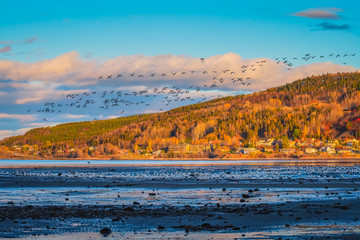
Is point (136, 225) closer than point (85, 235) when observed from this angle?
No

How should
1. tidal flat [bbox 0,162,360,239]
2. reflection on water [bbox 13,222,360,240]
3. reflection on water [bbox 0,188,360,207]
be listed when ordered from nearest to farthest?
reflection on water [bbox 13,222,360,240] → tidal flat [bbox 0,162,360,239] → reflection on water [bbox 0,188,360,207]

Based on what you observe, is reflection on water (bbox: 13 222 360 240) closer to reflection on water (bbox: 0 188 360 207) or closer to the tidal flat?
the tidal flat

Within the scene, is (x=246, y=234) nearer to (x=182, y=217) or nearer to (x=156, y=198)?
(x=182, y=217)

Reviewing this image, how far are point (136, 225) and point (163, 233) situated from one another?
262 centimetres

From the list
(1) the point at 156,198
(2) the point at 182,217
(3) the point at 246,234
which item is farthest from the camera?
(1) the point at 156,198

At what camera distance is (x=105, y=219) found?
1056 inches

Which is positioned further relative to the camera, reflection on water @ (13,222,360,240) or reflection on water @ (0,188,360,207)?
reflection on water @ (0,188,360,207)

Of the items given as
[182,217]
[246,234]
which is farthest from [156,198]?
[246,234]

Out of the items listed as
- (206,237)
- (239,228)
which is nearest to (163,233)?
(206,237)

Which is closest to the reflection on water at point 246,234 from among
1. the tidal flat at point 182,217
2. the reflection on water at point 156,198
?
the tidal flat at point 182,217

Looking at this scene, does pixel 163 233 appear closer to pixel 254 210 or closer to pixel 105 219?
pixel 105 219

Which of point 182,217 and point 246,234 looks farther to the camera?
point 182,217

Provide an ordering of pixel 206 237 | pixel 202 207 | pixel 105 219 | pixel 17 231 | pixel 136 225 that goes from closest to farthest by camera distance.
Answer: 1. pixel 206 237
2. pixel 17 231
3. pixel 136 225
4. pixel 105 219
5. pixel 202 207

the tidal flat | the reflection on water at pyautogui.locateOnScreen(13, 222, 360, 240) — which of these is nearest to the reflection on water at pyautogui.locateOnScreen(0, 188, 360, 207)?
the tidal flat
